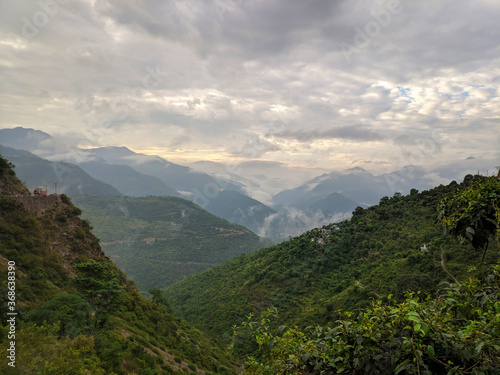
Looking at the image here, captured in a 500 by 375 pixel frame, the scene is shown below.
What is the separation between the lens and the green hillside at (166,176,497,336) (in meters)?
25.9

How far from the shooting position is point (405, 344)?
2.55 metres

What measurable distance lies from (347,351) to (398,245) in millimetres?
35988

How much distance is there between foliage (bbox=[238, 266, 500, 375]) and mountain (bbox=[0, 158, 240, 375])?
8739 millimetres

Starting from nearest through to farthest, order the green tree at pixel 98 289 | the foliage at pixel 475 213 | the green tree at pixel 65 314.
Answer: the foliage at pixel 475 213
the green tree at pixel 65 314
the green tree at pixel 98 289

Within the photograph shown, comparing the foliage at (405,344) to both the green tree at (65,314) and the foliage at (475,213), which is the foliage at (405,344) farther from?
the green tree at (65,314)

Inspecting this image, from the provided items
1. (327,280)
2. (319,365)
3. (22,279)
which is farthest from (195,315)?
(319,365)

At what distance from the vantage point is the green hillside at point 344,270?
25870 millimetres

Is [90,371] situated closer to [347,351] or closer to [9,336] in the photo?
[9,336]

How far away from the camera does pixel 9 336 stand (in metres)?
9.58

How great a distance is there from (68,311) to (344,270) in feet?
109

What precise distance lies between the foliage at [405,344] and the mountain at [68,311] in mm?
8739
